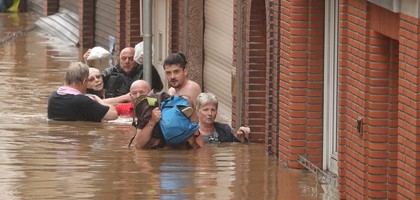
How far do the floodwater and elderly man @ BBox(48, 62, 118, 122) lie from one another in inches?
5.2

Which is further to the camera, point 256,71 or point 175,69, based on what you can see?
point 256,71

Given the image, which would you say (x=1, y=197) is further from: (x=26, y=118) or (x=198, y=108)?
(x=26, y=118)

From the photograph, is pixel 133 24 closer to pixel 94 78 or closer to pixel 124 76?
pixel 124 76

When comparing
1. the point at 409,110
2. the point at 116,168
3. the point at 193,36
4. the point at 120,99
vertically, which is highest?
the point at 193,36

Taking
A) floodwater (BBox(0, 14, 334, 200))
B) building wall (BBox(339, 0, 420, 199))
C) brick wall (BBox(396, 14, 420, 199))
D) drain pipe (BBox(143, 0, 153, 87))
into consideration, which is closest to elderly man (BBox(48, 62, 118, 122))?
floodwater (BBox(0, 14, 334, 200))

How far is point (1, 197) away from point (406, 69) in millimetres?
4060

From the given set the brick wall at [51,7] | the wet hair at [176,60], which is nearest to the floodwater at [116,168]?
the wet hair at [176,60]

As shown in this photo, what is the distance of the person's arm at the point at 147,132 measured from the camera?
53.1ft

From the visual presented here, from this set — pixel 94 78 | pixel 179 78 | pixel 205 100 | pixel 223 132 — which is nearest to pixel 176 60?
pixel 179 78

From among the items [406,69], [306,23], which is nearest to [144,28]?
[306,23]

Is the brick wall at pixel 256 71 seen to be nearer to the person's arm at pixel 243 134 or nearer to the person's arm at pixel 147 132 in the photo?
the person's arm at pixel 243 134

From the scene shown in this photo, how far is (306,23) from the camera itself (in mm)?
15406

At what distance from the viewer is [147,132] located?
16547mm

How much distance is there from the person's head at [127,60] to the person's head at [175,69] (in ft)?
10.2
